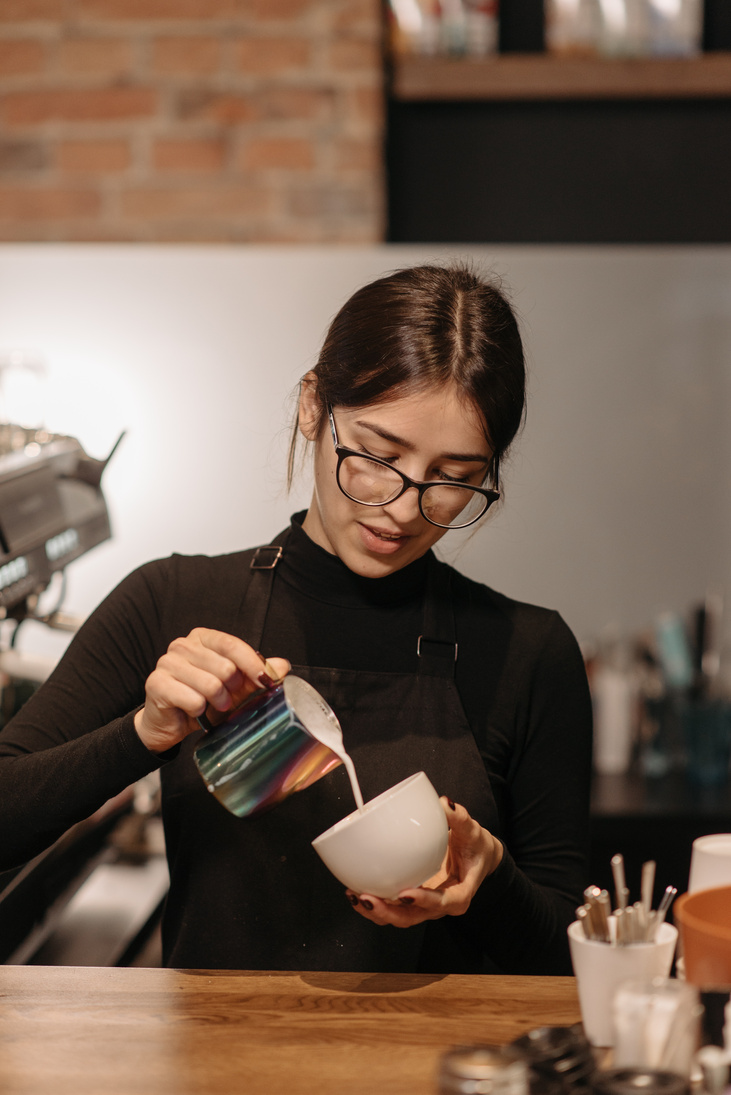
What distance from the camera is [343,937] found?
1103 millimetres

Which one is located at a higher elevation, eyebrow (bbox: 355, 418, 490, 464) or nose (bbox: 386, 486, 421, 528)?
eyebrow (bbox: 355, 418, 490, 464)

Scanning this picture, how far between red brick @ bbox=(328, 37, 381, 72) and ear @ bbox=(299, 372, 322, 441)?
1491 millimetres

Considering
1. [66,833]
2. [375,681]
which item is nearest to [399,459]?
[375,681]

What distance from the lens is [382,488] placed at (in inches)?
42.0

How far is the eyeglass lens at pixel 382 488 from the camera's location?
1.06 metres

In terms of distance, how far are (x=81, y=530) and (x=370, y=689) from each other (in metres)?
0.59

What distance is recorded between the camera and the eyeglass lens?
1.06 meters

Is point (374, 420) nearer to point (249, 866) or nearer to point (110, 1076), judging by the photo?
point (249, 866)

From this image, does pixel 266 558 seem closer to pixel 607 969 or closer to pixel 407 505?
pixel 407 505

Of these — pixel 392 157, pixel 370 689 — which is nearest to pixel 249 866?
pixel 370 689

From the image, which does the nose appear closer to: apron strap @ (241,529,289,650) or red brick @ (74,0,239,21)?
apron strap @ (241,529,289,650)

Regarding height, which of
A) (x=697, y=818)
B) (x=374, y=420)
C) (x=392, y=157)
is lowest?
(x=697, y=818)

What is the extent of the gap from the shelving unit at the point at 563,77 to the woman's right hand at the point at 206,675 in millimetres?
1991

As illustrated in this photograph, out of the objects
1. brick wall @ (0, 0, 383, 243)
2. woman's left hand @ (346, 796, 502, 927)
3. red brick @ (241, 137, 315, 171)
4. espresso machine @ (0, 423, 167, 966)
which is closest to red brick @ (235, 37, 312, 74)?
brick wall @ (0, 0, 383, 243)
